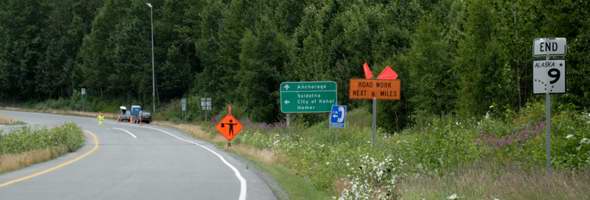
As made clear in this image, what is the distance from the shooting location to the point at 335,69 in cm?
4822

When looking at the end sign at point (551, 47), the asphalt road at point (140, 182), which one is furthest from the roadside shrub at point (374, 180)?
the end sign at point (551, 47)

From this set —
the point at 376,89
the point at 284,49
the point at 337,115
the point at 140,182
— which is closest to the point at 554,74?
the point at 376,89

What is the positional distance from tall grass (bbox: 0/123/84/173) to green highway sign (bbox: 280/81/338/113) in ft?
31.6

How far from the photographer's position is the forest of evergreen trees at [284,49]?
88.1ft

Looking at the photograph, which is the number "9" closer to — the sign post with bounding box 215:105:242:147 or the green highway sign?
the green highway sign

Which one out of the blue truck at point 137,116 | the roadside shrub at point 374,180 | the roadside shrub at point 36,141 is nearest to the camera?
the roadside shrub at point 374,180

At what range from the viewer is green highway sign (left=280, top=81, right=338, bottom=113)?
88.6 ft

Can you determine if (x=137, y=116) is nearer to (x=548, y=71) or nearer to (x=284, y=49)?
(x=284, y=49)

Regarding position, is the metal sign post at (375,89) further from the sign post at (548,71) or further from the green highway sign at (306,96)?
the green highway sign at (306,96)

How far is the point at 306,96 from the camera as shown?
27188 mm

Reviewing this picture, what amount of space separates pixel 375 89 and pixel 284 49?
122 ft

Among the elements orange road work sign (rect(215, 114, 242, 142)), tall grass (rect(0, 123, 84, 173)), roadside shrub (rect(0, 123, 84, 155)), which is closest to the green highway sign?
orange road work sign (rect(215, 114, 242, 142))

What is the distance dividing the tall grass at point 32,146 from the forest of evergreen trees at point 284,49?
52.3ft

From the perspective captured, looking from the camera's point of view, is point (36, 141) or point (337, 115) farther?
point (36, 141)
